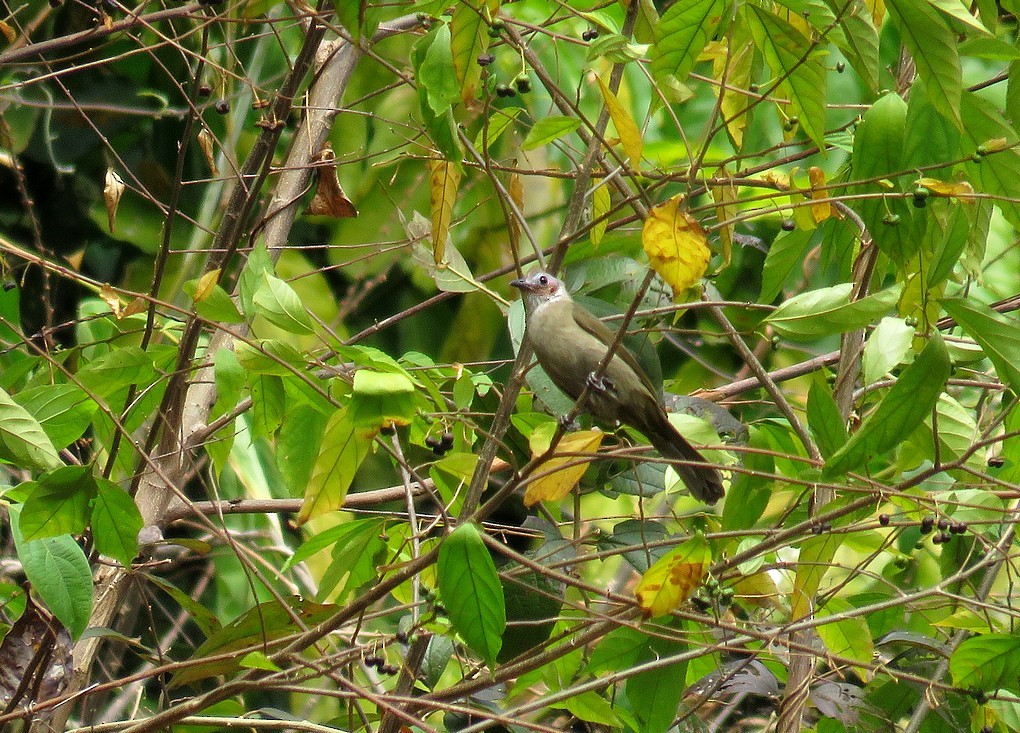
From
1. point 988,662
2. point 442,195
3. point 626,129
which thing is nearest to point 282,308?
point 442,195

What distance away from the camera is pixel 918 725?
2742 mm

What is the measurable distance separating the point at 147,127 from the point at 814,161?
10.8 ft

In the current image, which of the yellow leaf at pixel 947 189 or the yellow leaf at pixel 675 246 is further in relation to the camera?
the yellow leaf at pixel 947 189

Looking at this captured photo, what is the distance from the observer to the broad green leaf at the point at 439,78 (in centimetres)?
196

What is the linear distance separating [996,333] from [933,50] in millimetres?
477

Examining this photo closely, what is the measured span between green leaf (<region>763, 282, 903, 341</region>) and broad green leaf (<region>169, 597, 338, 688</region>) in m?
1.18

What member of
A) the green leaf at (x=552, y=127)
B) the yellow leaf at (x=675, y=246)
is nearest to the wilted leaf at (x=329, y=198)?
the green leaf at (x=552, y=127)

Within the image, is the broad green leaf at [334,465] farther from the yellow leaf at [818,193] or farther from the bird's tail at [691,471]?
the bird's tail at [691,471]

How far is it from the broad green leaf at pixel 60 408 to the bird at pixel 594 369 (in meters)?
1.10

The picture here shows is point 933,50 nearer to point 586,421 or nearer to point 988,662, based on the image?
point 988,662

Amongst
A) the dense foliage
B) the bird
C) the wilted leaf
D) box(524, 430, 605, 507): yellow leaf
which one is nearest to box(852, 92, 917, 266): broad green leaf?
the dense foliage

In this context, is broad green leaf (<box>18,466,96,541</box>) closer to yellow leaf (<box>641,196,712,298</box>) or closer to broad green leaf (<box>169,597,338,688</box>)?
broad green leaf (<box>169,597,338,688</box>)

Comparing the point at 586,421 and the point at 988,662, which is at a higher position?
the point at 586,421

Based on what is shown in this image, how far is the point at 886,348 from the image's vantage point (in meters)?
2.11
